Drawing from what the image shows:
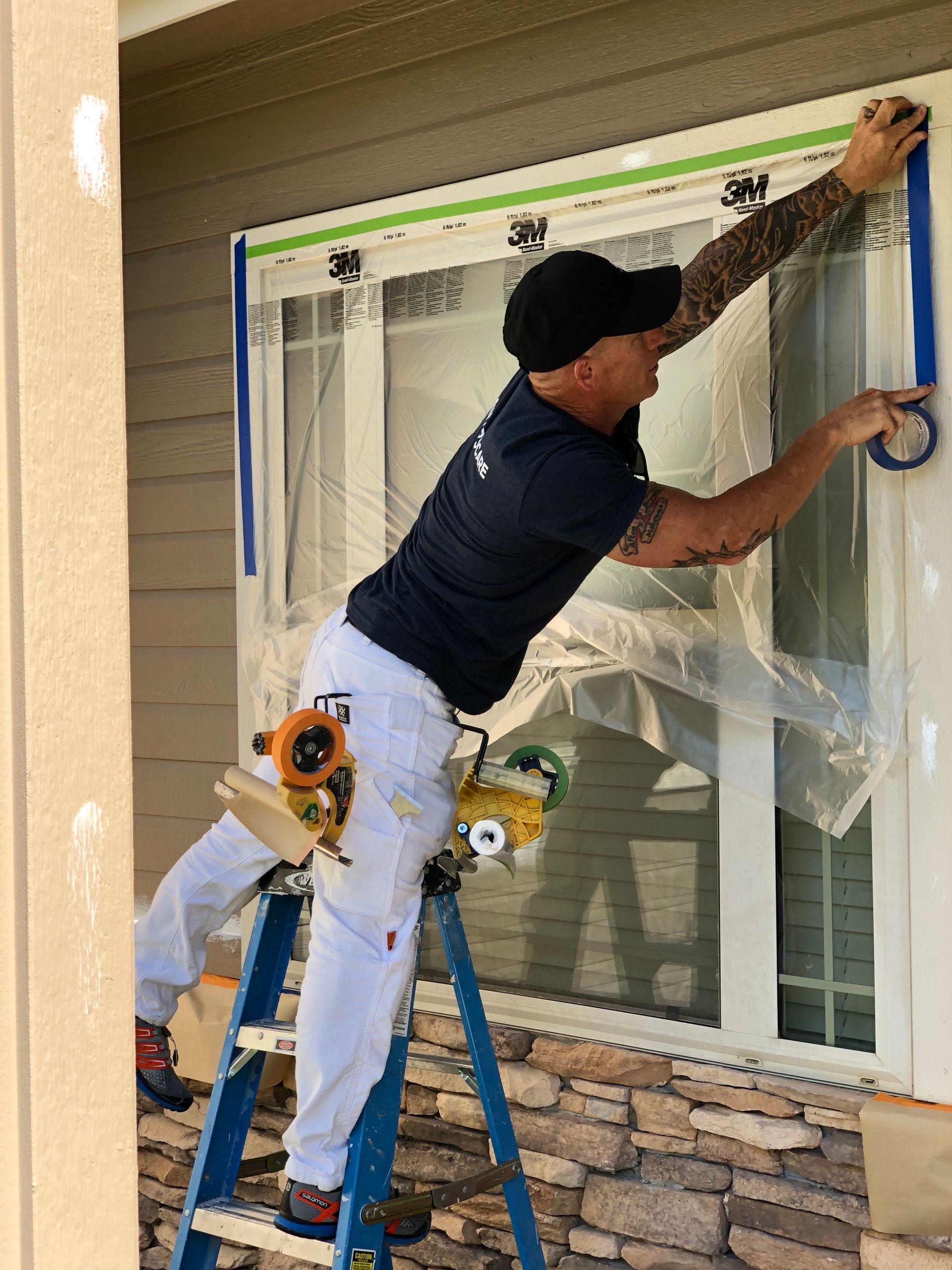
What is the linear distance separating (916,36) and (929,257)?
1.38 feet

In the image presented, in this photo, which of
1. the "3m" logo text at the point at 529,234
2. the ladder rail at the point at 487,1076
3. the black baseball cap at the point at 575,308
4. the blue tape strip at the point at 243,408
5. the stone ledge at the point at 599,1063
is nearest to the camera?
the black baseball cap at the point at 575,308

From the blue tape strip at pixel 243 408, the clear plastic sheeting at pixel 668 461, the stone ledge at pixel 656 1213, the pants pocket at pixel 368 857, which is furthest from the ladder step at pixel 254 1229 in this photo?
the blue tape strip at pixel 243 408

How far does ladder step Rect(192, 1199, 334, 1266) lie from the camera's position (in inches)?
71.3

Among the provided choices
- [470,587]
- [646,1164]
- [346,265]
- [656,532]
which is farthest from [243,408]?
[646,1164]

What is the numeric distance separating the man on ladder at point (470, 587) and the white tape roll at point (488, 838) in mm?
67

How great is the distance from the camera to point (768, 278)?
236cm

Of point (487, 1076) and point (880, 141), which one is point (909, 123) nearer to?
point (880, 141)

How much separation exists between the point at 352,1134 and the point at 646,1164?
2.88 feet

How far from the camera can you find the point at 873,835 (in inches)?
89.4

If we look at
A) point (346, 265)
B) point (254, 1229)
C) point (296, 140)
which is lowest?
point (254, 1229)

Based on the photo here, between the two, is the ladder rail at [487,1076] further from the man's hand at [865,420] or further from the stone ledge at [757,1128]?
the man's hand at [865,420]

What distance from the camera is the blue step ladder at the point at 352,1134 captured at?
5.98ft

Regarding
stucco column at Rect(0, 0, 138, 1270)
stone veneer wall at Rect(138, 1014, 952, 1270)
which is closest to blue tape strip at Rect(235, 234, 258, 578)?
stone veneer wall at Rect(138, 1014, 952, 1270)

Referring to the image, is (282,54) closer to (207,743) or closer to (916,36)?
(916,36)
